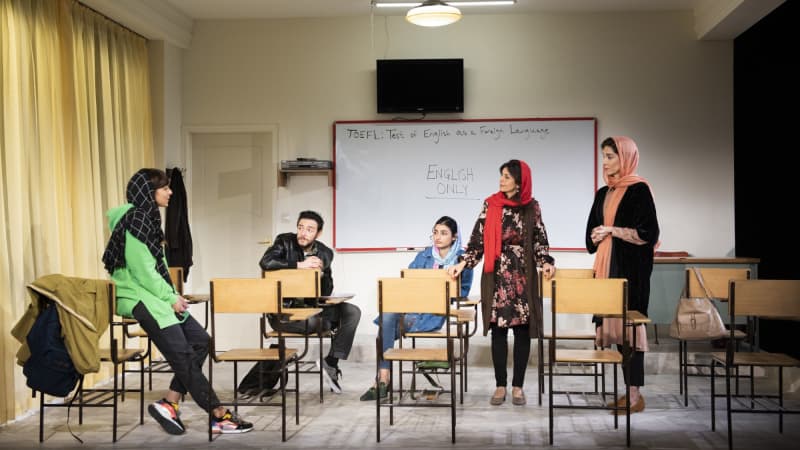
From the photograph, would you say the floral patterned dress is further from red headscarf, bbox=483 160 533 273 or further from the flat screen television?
the flat screen television

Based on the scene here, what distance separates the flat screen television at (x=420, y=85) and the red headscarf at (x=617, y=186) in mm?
2651

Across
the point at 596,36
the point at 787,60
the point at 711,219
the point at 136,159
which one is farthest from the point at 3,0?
the point at 711,219

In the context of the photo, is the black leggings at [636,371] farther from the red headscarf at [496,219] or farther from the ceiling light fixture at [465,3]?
the ceiling light fixture at [465,3]

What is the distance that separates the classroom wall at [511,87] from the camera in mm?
7324

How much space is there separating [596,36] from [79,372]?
536 centimetres

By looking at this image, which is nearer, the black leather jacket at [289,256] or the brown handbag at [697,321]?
the brown handbag at [697,321]

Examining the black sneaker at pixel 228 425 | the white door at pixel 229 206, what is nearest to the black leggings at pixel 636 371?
the black sneaker at pixel 228 425

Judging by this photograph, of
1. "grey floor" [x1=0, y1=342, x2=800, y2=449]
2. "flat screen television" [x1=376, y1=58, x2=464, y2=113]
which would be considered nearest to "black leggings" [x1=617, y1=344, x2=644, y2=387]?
"grey floor" [x1=0, y1=342, x2=800, y2=449]

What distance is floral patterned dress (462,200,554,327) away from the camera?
4949mm

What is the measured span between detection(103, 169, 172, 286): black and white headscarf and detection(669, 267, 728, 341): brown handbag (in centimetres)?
309

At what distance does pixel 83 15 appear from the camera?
605 centimetres

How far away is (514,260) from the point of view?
16.3 ft

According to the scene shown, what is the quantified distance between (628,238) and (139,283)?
9.22 feet

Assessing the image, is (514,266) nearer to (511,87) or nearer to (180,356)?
(180,356)
